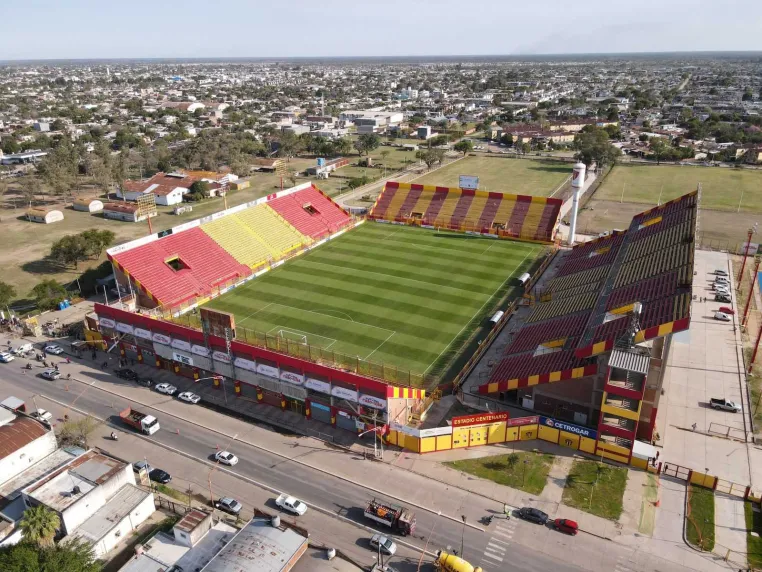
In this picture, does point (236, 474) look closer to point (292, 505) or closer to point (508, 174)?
point (292, 505)

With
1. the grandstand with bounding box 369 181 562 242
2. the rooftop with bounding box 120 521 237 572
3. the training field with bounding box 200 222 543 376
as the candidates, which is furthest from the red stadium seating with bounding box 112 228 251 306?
the grandstand with bounding box 369 181 562 242

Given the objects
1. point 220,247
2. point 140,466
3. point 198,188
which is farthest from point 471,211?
point 140,466

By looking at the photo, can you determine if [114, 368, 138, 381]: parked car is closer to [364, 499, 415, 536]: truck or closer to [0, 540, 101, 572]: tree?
[0, 540, 101, 572]: tree

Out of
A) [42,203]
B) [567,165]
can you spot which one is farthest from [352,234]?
[567,165]

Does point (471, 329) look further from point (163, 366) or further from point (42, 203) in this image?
point (42, 203)

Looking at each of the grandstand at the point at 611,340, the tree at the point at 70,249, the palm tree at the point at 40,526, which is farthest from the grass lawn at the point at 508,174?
the palm tree at the point at 40,526
